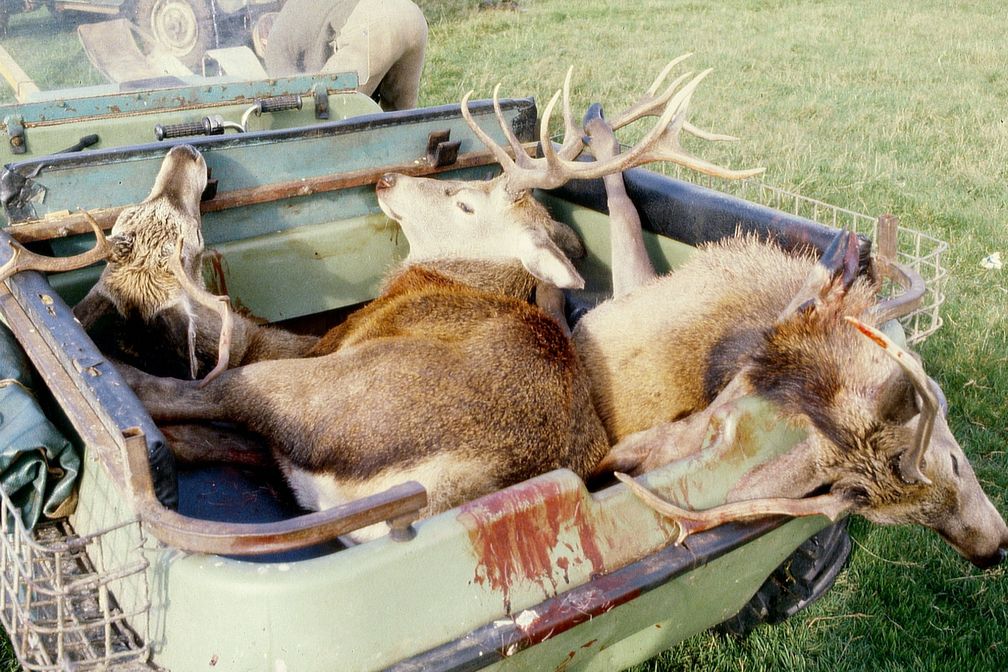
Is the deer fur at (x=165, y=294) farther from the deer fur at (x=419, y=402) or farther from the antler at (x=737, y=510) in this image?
the antler at (x=737, y=510)

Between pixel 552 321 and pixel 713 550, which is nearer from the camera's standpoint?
pixel 713 550

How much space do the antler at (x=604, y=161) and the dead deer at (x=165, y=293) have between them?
115cm

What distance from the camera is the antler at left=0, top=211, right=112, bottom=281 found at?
2.76 metres

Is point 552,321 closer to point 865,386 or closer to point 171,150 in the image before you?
point 865,386

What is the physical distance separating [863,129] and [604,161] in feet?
22.4

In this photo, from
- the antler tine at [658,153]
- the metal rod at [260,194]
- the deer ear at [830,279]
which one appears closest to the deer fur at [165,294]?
the metal rod at [260,194]

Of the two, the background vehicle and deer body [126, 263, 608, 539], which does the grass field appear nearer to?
the background vehicle

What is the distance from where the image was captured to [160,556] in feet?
6.59

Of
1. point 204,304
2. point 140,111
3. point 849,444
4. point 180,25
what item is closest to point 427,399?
point 204,304

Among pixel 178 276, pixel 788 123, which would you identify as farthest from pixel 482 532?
pixel 788 123

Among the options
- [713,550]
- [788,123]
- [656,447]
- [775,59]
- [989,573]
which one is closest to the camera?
[713,550]

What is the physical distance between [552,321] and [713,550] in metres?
1.16

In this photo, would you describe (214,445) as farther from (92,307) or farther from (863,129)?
(863,129)

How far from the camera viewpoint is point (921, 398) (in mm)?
2094
